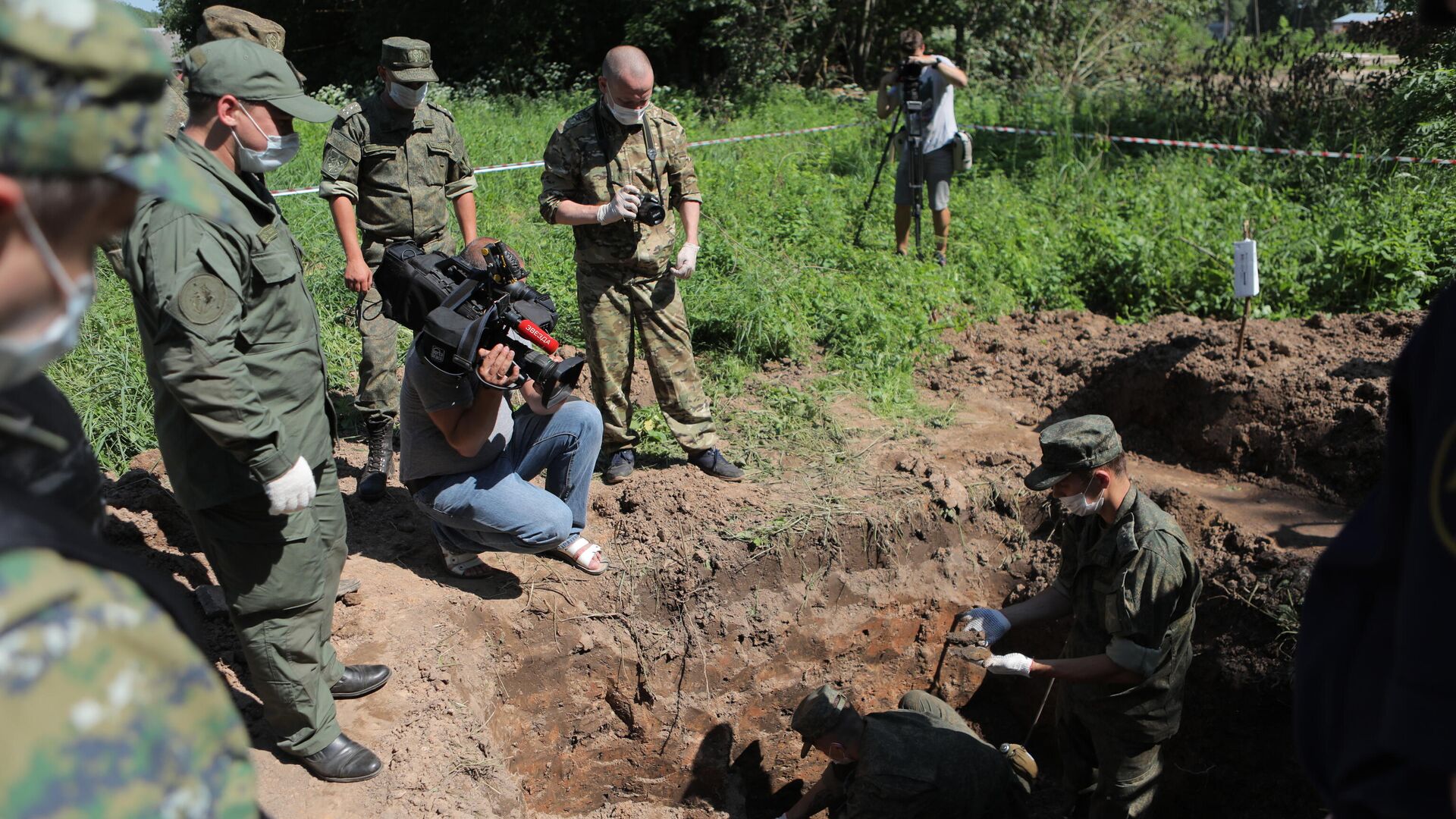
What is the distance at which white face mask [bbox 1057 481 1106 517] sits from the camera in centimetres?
347

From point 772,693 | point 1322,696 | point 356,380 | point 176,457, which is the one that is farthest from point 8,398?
point 356,380

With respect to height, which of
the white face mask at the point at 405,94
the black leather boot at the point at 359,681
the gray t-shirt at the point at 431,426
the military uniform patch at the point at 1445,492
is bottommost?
the black leather boot at the point at 359,681

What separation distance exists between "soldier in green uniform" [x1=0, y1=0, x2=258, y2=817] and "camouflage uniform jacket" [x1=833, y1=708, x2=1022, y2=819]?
3.05 m

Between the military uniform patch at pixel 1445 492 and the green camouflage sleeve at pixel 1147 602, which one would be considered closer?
the military uniform patch at pixel 1445 492

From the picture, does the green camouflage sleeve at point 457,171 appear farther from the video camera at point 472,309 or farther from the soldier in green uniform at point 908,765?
the soldier in green uniform at point 908,765

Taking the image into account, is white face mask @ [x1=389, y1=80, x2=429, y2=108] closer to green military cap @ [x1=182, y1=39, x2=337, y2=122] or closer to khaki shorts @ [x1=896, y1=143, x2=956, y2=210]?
green military cap @ [x1=182, y1=39, x2=337, y2=122]

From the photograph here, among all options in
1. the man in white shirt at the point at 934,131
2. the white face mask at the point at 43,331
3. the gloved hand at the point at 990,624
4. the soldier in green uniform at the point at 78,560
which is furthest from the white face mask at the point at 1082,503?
the man in white shirt at the point at 934,131

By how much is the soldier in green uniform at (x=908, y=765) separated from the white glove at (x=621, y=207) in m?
2.28

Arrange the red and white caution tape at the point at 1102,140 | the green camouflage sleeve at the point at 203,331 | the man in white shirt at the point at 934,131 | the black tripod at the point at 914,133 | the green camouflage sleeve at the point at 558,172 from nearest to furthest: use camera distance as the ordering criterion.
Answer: the green camouflage sleeve at the point at 203,331 < the green camouflage sleeve at the point at 558,172 < the black tripod at the point at 914,133 < the man in white shirt at the point at 934,131 < the red and white caution tape at the point at 1102,140

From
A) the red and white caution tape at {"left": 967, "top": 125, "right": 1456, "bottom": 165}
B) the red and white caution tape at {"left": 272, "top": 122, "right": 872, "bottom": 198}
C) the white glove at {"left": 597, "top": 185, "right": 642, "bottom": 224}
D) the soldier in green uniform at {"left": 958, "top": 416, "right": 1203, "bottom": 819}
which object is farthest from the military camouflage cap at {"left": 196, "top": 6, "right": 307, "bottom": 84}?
the red and white caution tape at {"left": 967, "top": 125, "right": 1456, "bottom": 165}

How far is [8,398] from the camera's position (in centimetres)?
140

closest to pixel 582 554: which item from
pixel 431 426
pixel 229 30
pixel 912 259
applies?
pixel 431 426

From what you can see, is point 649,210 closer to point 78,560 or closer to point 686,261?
point 686,261

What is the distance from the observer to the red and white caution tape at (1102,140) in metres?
8.23
